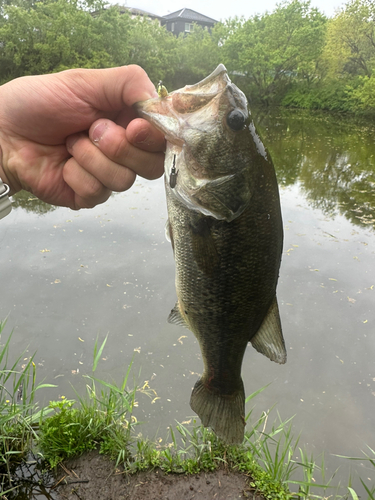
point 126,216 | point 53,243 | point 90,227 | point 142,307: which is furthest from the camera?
point 126,216

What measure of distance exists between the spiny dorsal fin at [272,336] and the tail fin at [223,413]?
37 centimetres

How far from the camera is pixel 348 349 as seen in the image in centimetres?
449

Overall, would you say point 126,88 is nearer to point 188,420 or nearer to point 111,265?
point 188,420

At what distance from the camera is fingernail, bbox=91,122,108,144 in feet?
5.96

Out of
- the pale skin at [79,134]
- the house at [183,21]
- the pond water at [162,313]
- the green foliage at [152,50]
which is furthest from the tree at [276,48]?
the pale skin at [79,134]

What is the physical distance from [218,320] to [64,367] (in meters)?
3.03

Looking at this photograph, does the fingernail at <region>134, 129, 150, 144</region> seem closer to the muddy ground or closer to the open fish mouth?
the open fish mouth

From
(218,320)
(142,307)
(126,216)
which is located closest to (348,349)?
(142,307)

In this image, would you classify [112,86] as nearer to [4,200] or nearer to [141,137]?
[141,137]

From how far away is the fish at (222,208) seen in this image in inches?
56.5

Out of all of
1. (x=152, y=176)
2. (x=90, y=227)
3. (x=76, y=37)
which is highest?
(x=76, y=37)

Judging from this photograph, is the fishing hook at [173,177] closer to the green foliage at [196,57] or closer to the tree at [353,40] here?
the tree at [353,40]

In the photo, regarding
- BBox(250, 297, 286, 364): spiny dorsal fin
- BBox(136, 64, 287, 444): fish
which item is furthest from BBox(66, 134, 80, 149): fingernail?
BBox(250, 297, 286, 364): spiny dorsal fin

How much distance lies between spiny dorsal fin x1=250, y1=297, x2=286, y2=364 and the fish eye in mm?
826
